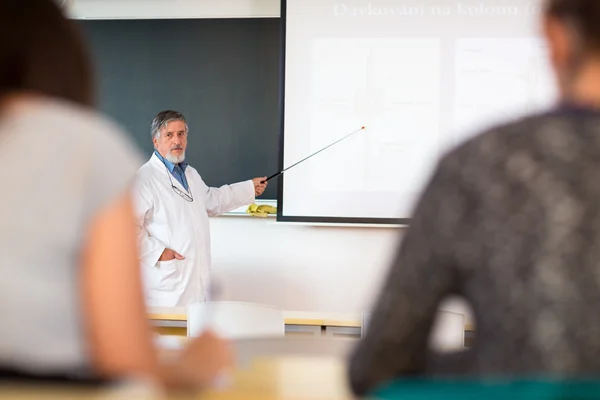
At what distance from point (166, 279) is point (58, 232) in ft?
11.6

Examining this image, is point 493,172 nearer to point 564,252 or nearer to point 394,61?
A: point 564,252

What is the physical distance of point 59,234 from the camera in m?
1.02

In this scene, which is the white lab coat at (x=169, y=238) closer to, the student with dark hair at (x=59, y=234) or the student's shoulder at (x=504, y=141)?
the student with dark hair at (x=59, y=234)

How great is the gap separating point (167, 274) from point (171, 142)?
32.2 inches

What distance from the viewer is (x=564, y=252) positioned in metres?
0.93

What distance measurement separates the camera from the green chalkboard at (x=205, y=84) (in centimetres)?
510

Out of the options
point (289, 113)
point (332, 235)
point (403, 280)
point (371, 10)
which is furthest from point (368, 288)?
point (403, 280)

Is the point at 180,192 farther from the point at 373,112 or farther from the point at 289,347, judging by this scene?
the point at 289,347

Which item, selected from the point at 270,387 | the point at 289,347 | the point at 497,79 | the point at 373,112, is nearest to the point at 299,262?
the point at 373,112

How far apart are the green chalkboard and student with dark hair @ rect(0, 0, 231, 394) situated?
401cm

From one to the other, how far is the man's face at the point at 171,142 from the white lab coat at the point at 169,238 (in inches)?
2.8

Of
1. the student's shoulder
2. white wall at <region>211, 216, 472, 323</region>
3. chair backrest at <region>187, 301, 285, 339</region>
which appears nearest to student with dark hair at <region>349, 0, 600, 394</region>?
the student's shoulder

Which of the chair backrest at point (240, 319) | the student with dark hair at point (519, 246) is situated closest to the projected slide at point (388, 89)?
the chair backrest at point (240, 319)

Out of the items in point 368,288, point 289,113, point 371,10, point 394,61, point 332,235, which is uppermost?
point 371,10
